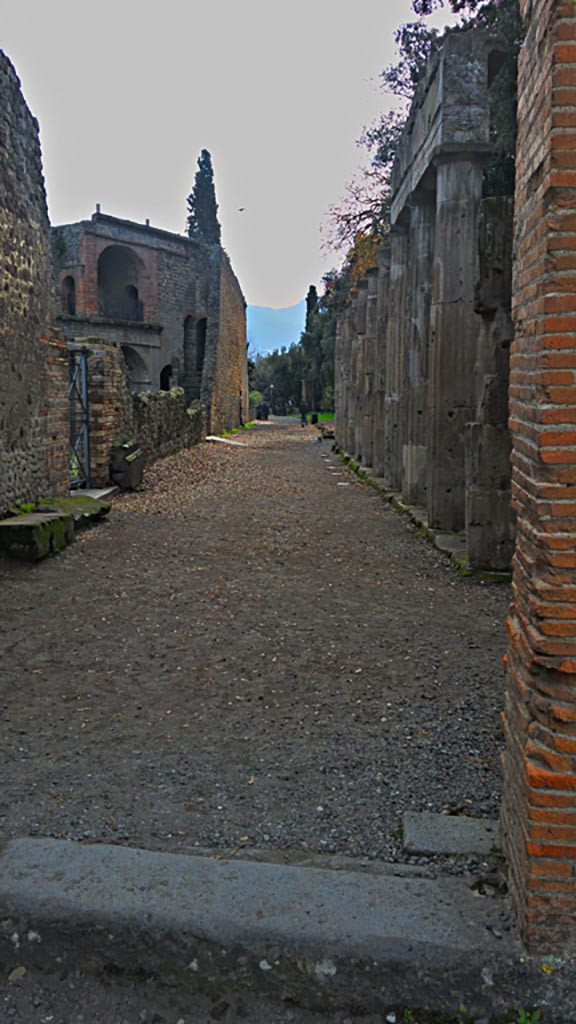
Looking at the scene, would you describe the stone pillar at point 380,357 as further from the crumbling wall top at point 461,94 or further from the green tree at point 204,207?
the green tree at point 204,207

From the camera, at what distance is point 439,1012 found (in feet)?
7.12

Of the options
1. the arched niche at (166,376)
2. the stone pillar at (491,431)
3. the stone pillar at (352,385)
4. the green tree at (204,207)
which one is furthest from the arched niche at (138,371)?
the stone pillar at (491,431)

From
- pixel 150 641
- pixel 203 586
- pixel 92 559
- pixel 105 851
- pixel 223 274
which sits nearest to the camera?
pixel 105 851

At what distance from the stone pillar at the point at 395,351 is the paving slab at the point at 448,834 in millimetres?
8926

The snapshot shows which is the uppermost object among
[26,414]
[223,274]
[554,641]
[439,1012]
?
[223,274]

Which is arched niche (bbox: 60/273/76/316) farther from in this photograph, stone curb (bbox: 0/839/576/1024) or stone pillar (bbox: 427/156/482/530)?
stone curb (bbox: 0/839/576/1024)

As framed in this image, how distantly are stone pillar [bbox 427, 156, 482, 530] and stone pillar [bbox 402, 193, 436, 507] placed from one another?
1488 mm

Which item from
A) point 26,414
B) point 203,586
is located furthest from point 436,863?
point 26,414

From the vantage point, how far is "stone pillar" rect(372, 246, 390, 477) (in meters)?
13.5

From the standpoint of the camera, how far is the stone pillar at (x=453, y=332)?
816 centimetres

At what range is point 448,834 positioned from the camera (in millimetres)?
2883

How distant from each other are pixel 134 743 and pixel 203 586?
301 cm

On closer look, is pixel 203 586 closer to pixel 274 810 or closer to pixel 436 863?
pixel 274 810

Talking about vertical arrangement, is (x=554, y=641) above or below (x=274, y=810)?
above
